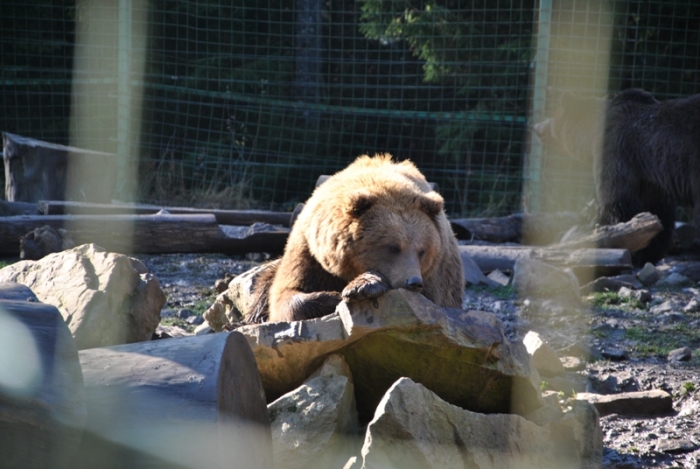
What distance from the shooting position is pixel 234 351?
238 cm

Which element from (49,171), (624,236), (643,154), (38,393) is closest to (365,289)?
(38,393)

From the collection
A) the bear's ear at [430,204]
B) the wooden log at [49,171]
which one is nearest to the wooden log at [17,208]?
the wooden log at [49,171]

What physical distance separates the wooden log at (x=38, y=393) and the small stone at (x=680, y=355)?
134 inches

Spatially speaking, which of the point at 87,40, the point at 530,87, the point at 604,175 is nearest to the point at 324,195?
the point at 604,175

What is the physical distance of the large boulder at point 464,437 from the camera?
2436 millimetres

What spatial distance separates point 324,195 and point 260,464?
169cm

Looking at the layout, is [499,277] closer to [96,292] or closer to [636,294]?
[636,294]

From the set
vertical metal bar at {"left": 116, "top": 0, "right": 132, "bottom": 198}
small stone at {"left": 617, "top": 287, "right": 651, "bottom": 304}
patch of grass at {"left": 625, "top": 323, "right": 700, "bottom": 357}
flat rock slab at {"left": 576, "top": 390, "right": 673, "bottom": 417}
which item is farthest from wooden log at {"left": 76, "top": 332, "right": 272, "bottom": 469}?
vertical metal bar at {"left": 116, "top": 0, "right": 132, "bottom": 198}

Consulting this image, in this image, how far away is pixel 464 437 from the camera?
2609 millimetres

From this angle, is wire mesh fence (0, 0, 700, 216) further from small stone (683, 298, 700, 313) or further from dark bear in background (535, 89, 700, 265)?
small stone (683, 298, 700, 313)

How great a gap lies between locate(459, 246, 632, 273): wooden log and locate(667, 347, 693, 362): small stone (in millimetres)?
2146

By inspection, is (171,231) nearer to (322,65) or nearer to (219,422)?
(219,422)

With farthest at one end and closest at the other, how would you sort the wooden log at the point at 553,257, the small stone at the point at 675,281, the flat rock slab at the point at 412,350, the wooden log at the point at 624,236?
the wooden log at the point at 624,236 → the wooden log at the point at 553,257 → the small stone at the point at 675,281 → the flat rock slab at the point at 412,350

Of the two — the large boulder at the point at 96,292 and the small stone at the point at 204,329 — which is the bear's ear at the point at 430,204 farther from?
the small stone at the point at 204,329
